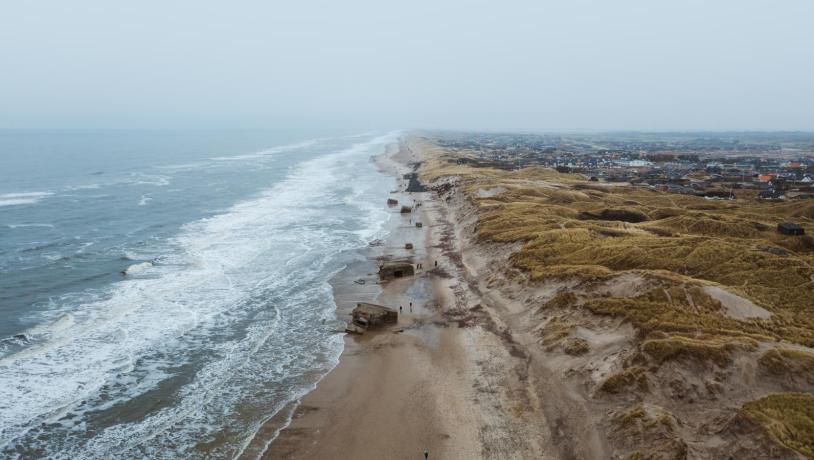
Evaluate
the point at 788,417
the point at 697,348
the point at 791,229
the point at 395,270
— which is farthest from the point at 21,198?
the point at 791,229

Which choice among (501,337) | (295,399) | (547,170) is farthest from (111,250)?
(547,170)

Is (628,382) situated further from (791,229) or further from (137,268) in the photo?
(137,268)

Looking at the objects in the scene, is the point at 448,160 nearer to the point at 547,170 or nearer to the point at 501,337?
the point at 547,170

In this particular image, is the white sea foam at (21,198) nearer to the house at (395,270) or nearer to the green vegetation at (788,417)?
the house at (395,270)

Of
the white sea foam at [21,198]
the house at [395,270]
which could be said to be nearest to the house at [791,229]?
the house at [395,270]

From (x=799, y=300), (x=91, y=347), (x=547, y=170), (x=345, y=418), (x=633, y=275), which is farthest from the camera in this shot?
(x=547, y=170)

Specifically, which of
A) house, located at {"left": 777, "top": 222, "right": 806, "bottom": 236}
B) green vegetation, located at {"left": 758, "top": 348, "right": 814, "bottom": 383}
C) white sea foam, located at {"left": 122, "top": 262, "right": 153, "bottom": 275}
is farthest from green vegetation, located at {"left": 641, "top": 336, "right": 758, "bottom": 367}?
white sea foam, located at {"left": 122, "top": 262, "right": 153, "bottom": 275}
